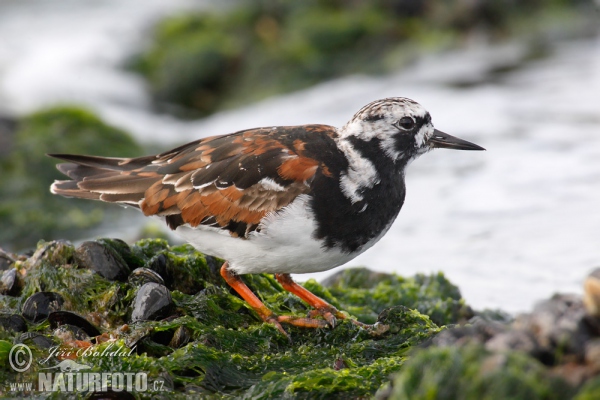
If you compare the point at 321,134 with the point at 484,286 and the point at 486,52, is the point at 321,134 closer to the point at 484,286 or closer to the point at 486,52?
the point at 484,286

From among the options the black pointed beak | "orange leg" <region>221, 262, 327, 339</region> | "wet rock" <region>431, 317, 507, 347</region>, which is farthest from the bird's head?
"wet rock" <region>431, 317, 507, 347</region>

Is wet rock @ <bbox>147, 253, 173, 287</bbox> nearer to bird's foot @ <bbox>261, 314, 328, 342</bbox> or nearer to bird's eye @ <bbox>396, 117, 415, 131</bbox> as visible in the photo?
bird's foot @ <bbox>261, 314, 328, 342</bbox>

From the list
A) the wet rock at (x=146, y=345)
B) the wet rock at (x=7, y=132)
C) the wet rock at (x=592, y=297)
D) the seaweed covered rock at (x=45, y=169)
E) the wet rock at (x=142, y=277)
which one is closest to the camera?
the wet rock at (x=592, y=297)

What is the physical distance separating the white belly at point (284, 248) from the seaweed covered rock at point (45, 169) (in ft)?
14.1

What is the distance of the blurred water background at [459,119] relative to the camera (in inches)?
281

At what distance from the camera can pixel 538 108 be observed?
34.6 ft

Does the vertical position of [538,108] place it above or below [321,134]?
above

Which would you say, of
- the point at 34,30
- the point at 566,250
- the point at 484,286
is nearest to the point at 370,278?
the point at 484,286

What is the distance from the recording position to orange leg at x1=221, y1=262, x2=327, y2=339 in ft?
14.2

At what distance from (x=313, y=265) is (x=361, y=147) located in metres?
0.75

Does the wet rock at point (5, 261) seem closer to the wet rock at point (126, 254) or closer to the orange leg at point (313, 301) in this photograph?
the wet rock at point (126, 254)

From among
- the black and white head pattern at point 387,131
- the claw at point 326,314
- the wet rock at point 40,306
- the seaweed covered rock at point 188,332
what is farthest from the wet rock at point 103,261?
the black and white head pattern at point 387,131

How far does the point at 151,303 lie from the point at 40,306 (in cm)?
61

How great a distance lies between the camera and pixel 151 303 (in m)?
4.12
